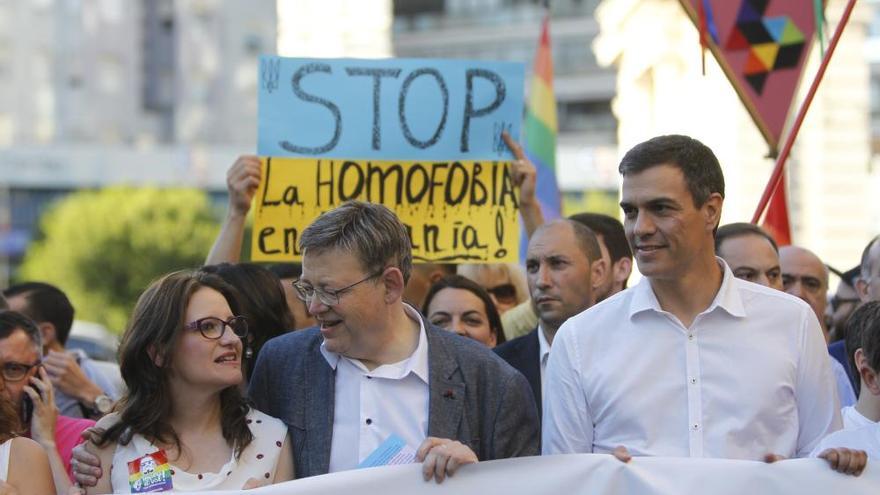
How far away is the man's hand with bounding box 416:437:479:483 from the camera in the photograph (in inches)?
149

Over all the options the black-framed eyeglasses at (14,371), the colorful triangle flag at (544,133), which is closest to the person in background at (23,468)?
the black-framed eyeglasses at (14,371)

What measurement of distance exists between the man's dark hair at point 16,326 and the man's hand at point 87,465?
0.97m

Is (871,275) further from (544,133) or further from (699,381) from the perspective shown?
(544,133)

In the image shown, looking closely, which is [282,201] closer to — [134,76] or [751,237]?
[751,237]

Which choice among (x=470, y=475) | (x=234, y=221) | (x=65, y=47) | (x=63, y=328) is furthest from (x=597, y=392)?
(x=65, y=47)

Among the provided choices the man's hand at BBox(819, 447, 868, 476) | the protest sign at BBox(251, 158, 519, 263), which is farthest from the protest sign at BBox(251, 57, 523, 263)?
the man's hand at BBox(819, 447, 868, 476)

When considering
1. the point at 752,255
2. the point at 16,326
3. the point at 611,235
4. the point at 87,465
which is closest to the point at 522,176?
the point at 611,235

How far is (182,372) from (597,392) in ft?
3.82

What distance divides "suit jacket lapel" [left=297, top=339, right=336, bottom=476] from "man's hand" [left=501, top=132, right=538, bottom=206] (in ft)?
7.54

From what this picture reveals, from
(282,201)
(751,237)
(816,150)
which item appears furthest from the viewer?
(816,150)

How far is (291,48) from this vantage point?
72188 mm

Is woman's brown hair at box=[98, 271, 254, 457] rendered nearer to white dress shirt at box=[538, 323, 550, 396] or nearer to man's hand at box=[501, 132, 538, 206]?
white dress shirt at box=[538, 323, 550, 396]

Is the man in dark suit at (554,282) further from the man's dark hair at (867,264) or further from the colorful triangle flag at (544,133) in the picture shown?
the colorful triangle flag at (544,133)

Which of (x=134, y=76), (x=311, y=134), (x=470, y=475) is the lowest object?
(x=470, y=475)
